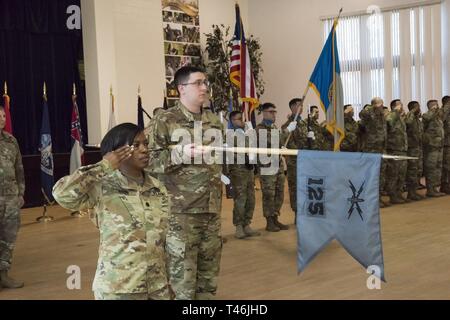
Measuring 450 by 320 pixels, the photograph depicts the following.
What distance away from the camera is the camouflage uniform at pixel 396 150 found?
322 inches

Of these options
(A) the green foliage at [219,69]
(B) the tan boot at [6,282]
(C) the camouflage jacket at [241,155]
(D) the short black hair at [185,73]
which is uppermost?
(A) the green foliage at [219,69]

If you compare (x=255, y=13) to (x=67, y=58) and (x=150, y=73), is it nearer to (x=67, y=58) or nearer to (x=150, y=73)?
(x=150, y=73)

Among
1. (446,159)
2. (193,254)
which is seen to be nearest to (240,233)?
(193,254)

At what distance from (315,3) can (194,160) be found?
10.4 meters

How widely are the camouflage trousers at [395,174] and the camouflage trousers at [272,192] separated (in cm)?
214

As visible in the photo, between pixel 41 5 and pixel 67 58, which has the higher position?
pixel 41 5

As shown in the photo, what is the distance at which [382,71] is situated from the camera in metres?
12.0

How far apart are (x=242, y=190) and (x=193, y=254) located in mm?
3247

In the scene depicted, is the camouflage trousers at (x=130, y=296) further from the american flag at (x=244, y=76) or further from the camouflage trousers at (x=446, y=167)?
the camouflage trousers at (x=446, y=167)

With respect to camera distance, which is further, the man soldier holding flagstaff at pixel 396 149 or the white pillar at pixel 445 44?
the white pillar at pixel 445 44

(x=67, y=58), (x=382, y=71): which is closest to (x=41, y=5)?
(x=67, y=58)

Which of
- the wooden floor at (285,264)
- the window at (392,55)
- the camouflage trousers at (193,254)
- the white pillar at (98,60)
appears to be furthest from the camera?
the window at (392,55)

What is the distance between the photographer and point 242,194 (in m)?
6.29

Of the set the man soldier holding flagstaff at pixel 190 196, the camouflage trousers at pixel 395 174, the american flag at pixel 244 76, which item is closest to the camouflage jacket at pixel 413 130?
the camouflage trousers at pixel 395 174
